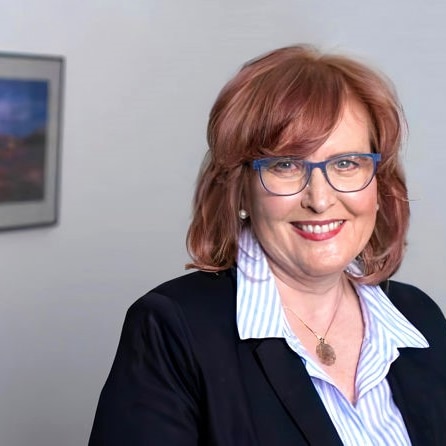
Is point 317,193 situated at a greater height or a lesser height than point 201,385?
greater

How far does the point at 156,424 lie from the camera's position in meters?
1.29

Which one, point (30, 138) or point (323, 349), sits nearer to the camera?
point (323, 349)

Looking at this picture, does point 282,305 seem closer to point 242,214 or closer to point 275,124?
point 242,214

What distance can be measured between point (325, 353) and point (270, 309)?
0.43 feet

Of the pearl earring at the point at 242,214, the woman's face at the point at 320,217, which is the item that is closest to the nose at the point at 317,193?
the woman's face at the point at 320,217

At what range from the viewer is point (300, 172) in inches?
56.1

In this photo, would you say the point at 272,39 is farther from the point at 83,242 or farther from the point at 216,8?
the point at 83,242

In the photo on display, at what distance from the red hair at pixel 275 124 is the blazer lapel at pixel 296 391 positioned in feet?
0.64

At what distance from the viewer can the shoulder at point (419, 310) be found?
167 centimetres

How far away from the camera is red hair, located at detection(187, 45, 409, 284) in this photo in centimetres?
140

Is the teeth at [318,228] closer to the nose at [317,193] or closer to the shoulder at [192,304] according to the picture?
the nose at [317,193]

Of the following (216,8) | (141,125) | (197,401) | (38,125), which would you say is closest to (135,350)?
(197,401)

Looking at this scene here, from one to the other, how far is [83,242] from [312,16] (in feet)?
4.01

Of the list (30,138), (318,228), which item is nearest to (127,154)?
(30,138)
